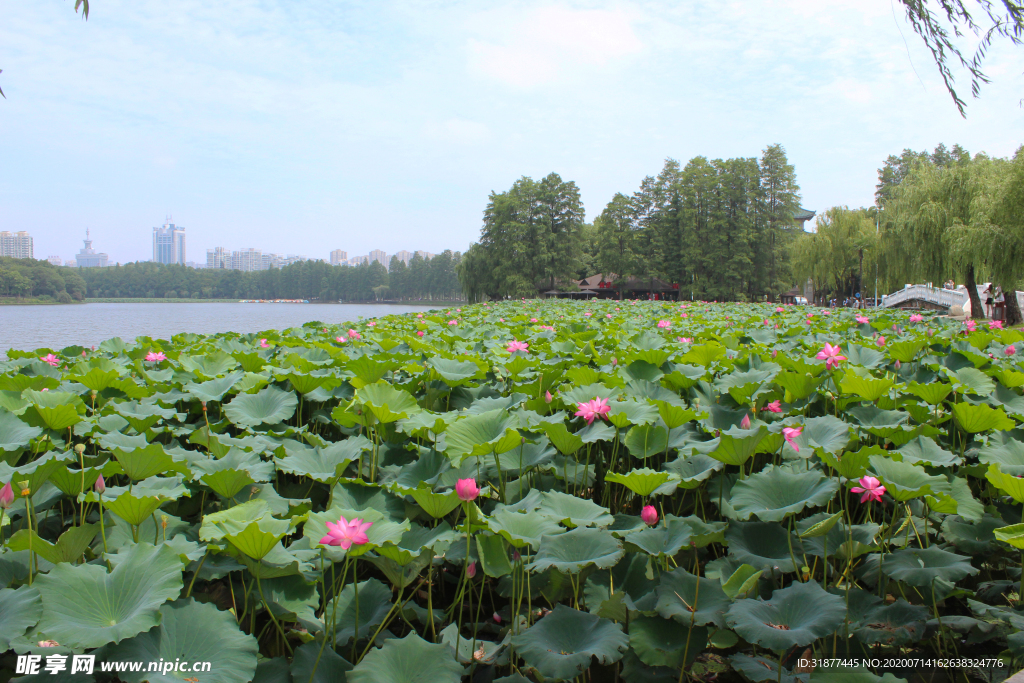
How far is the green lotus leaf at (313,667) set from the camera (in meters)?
0.87

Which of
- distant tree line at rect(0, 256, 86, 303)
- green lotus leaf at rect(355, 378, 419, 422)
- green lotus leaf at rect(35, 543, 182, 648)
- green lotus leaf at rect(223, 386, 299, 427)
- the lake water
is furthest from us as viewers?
distant tree line at rect(0, 256, 86, 303)

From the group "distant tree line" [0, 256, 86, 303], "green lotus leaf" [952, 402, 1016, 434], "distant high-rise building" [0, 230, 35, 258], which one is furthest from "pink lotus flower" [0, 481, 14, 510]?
"distant high-rise building" [0, 230, 35, 258]

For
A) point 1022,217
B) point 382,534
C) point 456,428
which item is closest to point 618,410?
point 456,428

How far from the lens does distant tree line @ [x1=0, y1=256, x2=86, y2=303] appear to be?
39.8 m

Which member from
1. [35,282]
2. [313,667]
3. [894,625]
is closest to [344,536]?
[313,667]

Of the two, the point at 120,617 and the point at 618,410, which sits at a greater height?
the point at 618,410

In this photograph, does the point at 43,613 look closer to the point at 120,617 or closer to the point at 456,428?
the point at 120,617

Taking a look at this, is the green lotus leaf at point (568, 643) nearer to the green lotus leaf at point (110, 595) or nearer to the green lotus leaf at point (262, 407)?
the green lotus leaf at point (110, 595)

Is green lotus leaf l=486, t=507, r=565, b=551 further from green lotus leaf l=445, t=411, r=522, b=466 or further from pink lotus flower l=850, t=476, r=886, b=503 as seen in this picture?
pink lotus flower l=850, t=476, r=886, b=503

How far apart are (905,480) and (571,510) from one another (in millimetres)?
793

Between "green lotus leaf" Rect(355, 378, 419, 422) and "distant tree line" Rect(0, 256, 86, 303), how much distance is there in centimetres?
5058

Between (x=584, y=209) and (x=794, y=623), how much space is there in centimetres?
4587

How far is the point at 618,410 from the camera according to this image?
5.68 feet

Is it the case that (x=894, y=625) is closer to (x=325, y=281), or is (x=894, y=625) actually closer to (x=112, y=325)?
(x=112, y=325)
